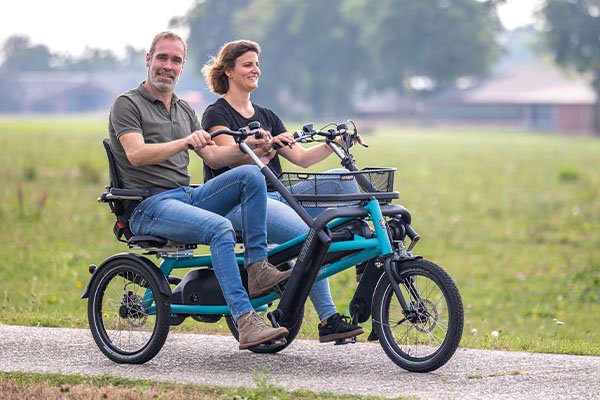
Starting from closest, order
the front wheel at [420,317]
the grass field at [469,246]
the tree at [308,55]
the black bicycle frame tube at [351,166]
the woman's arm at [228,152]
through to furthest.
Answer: the front wheel at [420,317], the black bicycle frame tube at [351,166], the woman's arm at [228,152], the grass field at [469,246], the tree at [308,55]

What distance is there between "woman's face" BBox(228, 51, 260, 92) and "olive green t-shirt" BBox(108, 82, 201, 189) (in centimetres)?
43

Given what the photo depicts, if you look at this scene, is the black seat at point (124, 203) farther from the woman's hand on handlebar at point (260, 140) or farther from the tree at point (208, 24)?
the tree at point (208, 24)

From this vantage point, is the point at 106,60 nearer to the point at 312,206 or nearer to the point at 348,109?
the point at 348,109

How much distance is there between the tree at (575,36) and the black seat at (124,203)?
85.2 metres

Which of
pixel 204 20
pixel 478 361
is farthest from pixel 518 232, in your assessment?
pixel 204 20

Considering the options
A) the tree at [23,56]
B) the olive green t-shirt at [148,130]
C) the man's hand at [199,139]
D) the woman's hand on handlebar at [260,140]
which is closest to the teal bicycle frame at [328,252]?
the olive green t-shirt at [148,130]

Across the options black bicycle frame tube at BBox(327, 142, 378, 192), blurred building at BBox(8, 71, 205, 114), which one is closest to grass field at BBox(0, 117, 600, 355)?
black bicycle frame tube at BBox(327, 142, 378, 192)

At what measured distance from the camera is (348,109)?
367 feet

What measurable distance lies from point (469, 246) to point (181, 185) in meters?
11.6

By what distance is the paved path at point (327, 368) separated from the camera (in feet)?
21.1

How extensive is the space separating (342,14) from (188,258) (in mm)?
109294

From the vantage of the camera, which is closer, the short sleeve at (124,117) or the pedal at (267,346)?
the pedal at (267,346)

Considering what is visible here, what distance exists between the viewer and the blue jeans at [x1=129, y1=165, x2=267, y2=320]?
6902mm

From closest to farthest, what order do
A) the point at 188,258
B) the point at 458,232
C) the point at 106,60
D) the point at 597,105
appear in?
the point at 188,258
the point at 458,232
the point at 597,105
the point at 106,60
